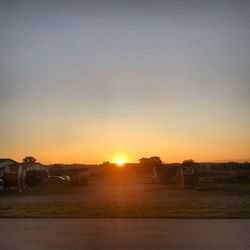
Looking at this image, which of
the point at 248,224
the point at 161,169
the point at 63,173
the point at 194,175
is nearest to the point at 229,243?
the point at 248,224

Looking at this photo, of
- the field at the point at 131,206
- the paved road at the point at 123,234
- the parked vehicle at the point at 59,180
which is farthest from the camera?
the parked vehicle at the point at 59,180

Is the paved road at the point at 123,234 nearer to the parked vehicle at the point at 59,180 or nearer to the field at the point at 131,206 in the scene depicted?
the field at the point at 131,206

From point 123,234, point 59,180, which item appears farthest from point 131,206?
point 59,180

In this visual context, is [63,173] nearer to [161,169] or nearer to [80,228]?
[161,169]

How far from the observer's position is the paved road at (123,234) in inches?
360

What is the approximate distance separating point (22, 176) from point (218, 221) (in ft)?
92.0

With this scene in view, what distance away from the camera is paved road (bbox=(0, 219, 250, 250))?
30.0ft

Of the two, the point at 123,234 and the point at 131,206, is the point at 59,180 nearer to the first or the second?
the point at 131,206

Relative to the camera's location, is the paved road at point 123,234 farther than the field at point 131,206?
No

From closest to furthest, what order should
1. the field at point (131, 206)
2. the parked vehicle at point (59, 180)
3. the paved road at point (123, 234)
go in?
1. the paved road at point (123, 234)
2. the field at point (131, 206)
3. the parked vehicle at point (59, 180)

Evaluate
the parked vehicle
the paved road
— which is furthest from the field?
the parked vehicle

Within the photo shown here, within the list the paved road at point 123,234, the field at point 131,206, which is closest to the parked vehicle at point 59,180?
the field at point 131,206

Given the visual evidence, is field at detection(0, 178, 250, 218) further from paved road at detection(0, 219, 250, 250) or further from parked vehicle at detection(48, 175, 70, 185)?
parked vehicle at detection(48, 175, 70, 185)

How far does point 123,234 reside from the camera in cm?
1045
